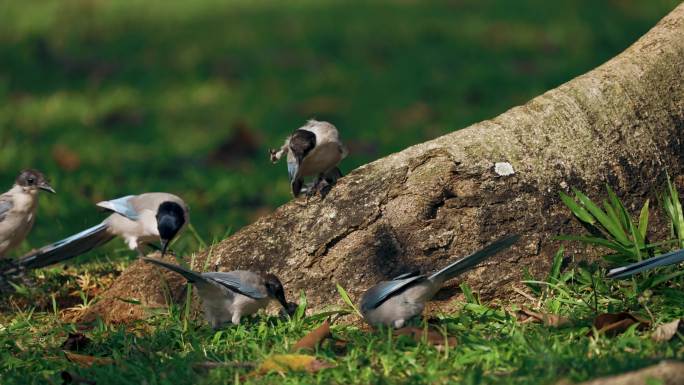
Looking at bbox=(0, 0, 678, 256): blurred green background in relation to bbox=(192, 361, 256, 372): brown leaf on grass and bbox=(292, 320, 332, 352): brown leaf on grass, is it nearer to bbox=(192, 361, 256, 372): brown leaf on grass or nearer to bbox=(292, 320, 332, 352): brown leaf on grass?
bbox=(292, 320, 332, 352): brown leaf on grass

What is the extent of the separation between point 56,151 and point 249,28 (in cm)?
375

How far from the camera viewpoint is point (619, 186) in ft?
17.9

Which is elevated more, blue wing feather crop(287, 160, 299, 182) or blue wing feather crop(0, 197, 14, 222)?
blue wing feather crop(287, 160, 299, 182)

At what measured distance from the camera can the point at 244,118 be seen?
36.7 ft

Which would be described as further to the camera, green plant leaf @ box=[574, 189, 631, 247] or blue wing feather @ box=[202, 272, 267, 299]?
green plant leaf @ box=[574, 189, 631, 247]

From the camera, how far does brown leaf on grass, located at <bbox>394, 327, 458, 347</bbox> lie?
4.54 meters

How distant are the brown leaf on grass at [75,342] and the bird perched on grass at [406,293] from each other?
1.24 metres

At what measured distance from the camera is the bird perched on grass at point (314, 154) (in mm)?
5945

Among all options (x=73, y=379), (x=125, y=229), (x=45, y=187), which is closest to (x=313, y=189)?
(x=125, y=229)

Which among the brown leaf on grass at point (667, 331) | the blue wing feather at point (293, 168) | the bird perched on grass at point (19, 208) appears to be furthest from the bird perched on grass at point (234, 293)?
the bird perched on grass at point (19, 208)

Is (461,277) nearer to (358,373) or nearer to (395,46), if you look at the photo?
(358,373)

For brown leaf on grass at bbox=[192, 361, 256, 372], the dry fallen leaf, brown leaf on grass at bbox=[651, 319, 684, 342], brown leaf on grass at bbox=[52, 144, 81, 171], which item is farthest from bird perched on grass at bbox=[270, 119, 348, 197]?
brown leaf on grass at bbox=[52, 144, 81, 171]

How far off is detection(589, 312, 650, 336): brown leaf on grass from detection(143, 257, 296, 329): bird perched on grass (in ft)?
4.64

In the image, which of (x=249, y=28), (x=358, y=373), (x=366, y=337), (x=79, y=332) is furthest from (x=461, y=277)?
(x=249, y=28)
